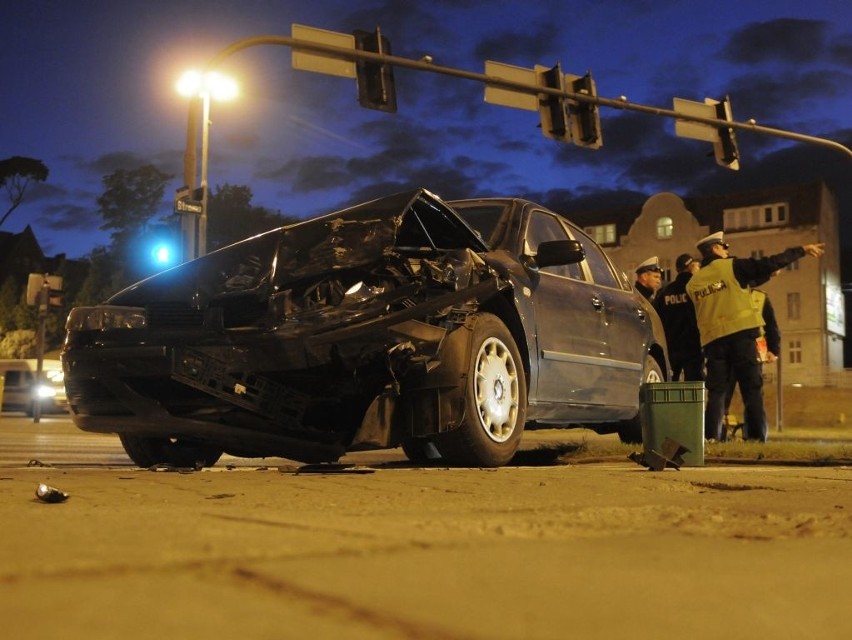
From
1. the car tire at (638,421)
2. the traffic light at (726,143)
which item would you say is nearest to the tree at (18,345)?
the traffic light at (726,143)

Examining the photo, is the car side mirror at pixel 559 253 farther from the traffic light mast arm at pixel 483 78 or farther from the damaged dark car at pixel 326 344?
the traffic light mast arm at pixel 483 78

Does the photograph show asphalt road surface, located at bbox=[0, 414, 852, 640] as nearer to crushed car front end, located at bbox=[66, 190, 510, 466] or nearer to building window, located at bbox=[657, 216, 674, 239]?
crushed car front end, located at bbox=[66, 190, 510, 466]

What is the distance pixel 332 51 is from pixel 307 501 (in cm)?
1066

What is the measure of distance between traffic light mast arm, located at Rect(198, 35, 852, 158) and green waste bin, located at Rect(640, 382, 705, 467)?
8.31 meters

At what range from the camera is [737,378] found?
9.05 meters

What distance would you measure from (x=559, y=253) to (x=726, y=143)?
1233cm

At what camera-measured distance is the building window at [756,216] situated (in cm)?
5147

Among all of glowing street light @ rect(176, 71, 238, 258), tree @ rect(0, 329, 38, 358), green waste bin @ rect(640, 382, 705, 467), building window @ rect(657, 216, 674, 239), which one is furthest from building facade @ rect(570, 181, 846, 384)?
green waste bin @ rect(640, 382, 705, 467)

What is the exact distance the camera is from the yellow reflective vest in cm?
869

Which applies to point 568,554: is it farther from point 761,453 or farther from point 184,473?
point 761,453

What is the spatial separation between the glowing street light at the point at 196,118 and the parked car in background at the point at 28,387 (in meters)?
13.3

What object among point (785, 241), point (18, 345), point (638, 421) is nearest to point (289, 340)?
point (638, 421)

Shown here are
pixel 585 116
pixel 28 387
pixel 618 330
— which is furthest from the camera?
pixel 28 387

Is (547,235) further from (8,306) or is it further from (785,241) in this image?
(8,306)
